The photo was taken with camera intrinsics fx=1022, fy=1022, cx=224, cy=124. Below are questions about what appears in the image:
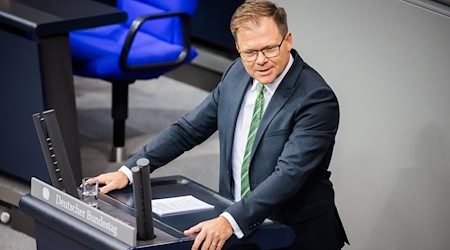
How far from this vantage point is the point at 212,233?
9.45 ft

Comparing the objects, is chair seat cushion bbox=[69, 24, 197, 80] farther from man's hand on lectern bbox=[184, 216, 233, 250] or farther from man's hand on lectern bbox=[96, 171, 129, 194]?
man's hand on lectern bbox=[184, 216, 233, 250]

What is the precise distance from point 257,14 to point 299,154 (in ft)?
1.46

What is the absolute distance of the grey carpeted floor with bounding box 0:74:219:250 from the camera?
5563 millimetres

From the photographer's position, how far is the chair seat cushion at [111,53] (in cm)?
536

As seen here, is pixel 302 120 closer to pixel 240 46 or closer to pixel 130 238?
pixel 240 46

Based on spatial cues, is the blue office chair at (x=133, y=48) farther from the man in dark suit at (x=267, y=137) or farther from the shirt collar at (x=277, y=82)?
the shirt collar at (x=277, y=82)

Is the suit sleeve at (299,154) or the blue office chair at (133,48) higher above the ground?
the suit sleeve at (299,154)

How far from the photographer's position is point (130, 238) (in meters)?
2.71

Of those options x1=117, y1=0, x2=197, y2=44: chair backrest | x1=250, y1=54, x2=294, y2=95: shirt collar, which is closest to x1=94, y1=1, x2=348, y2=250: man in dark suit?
x1=250, y1=54, x2=294, y2=95: shirt collar

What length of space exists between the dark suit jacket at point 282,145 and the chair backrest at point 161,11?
219 cm

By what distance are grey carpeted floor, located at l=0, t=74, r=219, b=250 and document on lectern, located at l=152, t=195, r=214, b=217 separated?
1.71 metres

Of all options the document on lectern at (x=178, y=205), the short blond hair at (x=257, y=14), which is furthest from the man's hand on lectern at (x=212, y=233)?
the short blond hair at (x=257, y=14)

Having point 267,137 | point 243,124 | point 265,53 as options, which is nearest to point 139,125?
point 243,124

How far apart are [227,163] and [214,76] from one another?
137 inches
